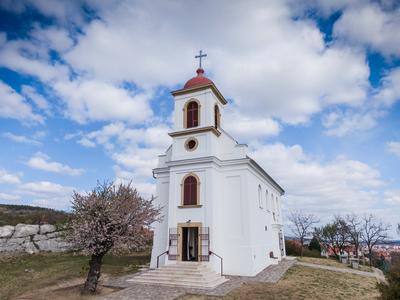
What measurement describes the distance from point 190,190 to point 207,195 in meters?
1.25

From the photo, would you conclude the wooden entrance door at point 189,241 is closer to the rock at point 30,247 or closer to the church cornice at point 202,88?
the church cornice at point 202,88

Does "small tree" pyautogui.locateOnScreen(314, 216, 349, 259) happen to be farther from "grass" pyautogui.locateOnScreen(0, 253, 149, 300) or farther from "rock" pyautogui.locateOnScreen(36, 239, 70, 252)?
"rock" pyautogui.locateOnScreen(36, 239, 70, 252)

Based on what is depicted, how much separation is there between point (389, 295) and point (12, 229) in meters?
28.0

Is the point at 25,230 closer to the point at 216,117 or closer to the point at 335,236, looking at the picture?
the point at 216,117

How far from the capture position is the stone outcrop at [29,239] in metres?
23.0

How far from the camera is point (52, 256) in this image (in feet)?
71.0

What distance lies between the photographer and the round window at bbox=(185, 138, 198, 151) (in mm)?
18125

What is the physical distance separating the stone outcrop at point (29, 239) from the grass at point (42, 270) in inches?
69.5

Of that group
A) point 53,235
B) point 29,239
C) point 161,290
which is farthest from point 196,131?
point 29,239

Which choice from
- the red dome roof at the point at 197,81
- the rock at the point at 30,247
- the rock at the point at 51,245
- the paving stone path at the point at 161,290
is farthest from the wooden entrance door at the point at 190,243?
the rock at the point at 30,247

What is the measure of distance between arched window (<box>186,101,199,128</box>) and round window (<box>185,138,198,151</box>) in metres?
1.15

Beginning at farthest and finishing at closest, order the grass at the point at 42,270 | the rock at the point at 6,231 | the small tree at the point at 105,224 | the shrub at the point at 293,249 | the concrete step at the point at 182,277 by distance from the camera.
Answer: the shrub at the point at 293,249
the rock at the point at 6,231
the concrete step at the point at 182,277
the grass at the point at 42,270
the small tree at the point at 105,224

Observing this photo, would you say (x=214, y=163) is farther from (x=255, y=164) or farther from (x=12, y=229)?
(x=12, y=229)

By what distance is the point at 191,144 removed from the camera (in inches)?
722
